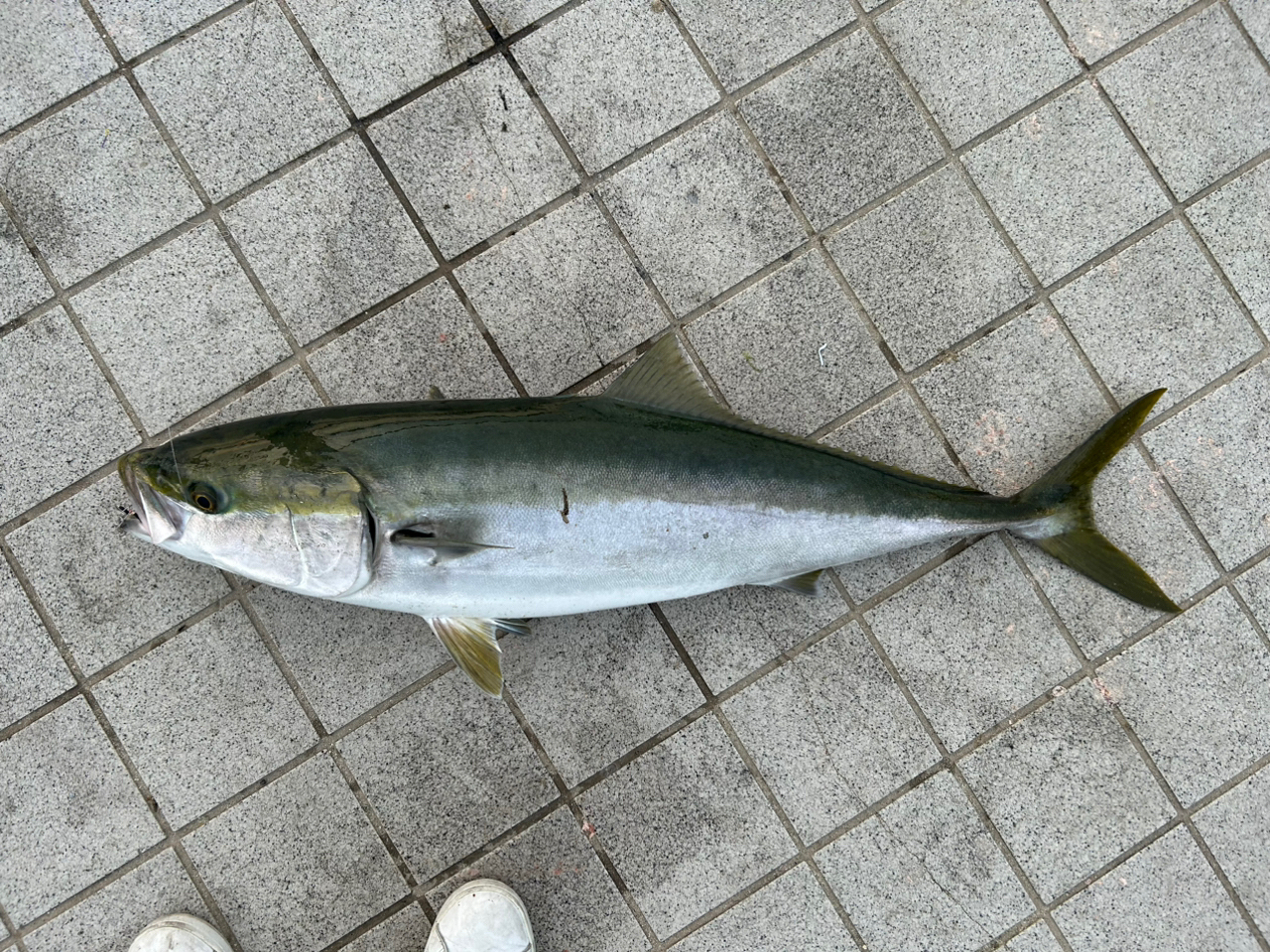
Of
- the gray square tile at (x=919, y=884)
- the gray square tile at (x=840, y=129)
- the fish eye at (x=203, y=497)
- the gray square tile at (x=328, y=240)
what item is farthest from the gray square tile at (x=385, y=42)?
the gray square tile at (x=919, y=884)

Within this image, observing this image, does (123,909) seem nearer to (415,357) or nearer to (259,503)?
(259,503)

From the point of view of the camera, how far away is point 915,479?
308 centimetres

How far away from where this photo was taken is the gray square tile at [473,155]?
3381mm

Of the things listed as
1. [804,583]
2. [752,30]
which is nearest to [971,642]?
[804,583]

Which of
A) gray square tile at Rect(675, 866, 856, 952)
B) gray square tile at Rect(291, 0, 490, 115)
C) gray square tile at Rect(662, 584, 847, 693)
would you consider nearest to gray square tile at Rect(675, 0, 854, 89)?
gray square tile at Rect(291, 0, 490, 115)

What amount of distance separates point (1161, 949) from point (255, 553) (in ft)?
11.6

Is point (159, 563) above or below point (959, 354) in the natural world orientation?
above

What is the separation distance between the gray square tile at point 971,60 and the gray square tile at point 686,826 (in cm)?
257

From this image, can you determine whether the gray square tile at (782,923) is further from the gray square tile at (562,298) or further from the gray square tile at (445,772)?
the gray square tile at (562,298)

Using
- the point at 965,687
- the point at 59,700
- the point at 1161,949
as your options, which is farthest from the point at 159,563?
the point at 1161,949

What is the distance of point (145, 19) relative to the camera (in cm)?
337

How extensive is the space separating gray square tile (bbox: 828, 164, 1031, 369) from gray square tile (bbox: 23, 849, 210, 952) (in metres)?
3.31

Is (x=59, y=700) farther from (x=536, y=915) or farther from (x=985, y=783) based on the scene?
(x=985, y=783)

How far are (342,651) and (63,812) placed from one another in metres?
1.15
